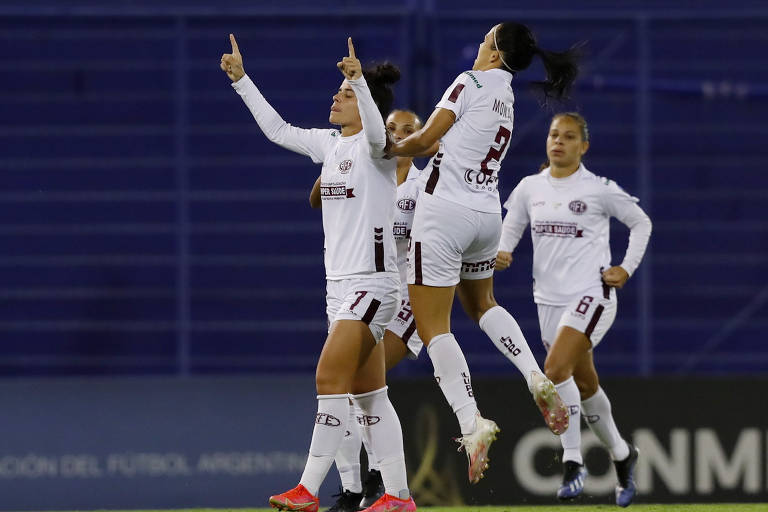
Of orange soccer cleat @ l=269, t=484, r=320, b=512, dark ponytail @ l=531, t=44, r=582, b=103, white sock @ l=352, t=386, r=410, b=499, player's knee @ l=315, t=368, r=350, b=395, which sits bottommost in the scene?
orange soccer cleat @ l=269, t=484, r=320, b=512

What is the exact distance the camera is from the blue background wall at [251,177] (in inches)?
391

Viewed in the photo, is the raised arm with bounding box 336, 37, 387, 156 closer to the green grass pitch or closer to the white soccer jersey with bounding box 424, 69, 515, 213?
the white soccer jersey with bounding box 424, 69, 515, 213

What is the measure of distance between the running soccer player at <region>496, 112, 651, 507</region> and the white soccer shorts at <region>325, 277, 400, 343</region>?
4.35ft

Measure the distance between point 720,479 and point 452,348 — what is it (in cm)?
253

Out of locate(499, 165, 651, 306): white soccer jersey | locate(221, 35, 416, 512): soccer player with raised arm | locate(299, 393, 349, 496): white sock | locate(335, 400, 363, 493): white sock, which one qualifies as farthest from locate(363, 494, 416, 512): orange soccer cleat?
locate(499, 165, 651, 306): white soccer jersey

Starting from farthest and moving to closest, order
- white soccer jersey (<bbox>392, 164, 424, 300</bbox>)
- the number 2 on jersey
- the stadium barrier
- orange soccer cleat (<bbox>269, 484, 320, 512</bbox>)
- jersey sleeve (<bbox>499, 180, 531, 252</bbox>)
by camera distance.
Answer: the stadium barrier < jersey sleeve (<bbox>499, 180, 531, 252</bbox>) < white soccer jersey (<bbox>392, 164, 424, 300</bbox>) < the number 2 on jersey < orange soccer cleat (<bbox>269, 484, 320, 512</bbox>)

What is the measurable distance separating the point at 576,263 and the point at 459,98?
1465 millimetres

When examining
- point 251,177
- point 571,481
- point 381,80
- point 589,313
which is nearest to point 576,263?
point 589,313

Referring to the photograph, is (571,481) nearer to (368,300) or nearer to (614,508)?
(614,508)

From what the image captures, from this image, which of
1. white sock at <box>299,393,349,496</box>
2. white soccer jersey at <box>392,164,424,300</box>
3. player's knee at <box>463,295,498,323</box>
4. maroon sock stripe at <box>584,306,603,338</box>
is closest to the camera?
white sock at <box>299,393,349,496</box>

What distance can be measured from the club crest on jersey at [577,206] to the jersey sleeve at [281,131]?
1604 mm

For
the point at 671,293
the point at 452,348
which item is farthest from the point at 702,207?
the point at 452,348

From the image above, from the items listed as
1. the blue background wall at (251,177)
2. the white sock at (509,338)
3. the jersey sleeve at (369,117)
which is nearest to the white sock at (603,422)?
the white sock at (509,338)

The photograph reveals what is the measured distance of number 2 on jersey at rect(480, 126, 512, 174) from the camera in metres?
5.35
